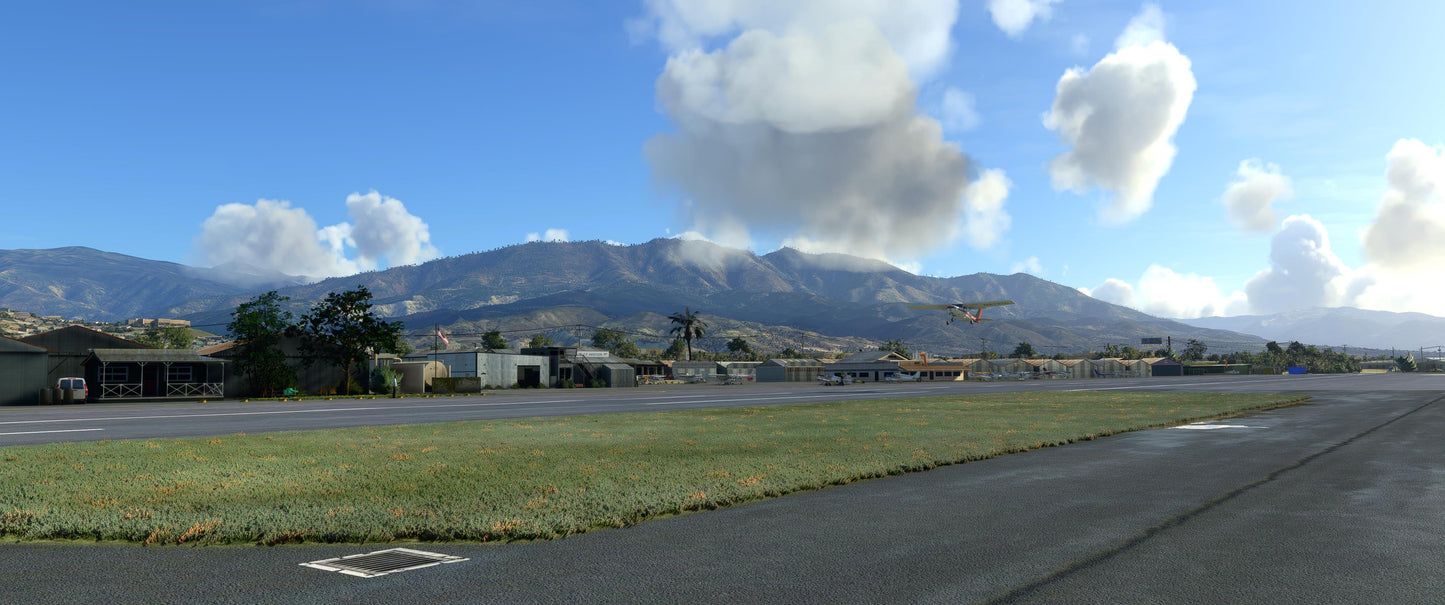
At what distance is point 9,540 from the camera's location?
9242 millimetres

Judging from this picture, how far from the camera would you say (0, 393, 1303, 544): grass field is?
9898 millimetres

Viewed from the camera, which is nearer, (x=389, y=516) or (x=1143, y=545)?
(x=1143, y=545)

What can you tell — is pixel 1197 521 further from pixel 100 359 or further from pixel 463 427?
pixel 100 359

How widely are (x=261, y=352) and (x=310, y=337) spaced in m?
4.27

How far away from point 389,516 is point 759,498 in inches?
214

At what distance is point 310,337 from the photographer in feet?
212

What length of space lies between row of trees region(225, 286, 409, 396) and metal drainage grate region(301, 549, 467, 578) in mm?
60214

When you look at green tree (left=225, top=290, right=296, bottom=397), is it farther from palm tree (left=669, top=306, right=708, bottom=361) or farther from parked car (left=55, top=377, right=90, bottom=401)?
palm tree (left=669, top=306, right=708, bottom=361)

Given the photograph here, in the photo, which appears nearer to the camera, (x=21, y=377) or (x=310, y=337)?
(x=21, y=377)

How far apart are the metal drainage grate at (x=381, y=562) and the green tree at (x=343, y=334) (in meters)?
61.4

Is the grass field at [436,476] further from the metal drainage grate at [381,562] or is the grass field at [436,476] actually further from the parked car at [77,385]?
the parked car at [77,385]

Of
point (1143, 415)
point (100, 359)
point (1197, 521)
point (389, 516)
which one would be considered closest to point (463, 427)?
point (389, 516)

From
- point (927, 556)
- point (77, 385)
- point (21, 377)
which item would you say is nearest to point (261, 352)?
point (77, 385)

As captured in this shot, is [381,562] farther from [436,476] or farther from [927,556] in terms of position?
[436,476]
